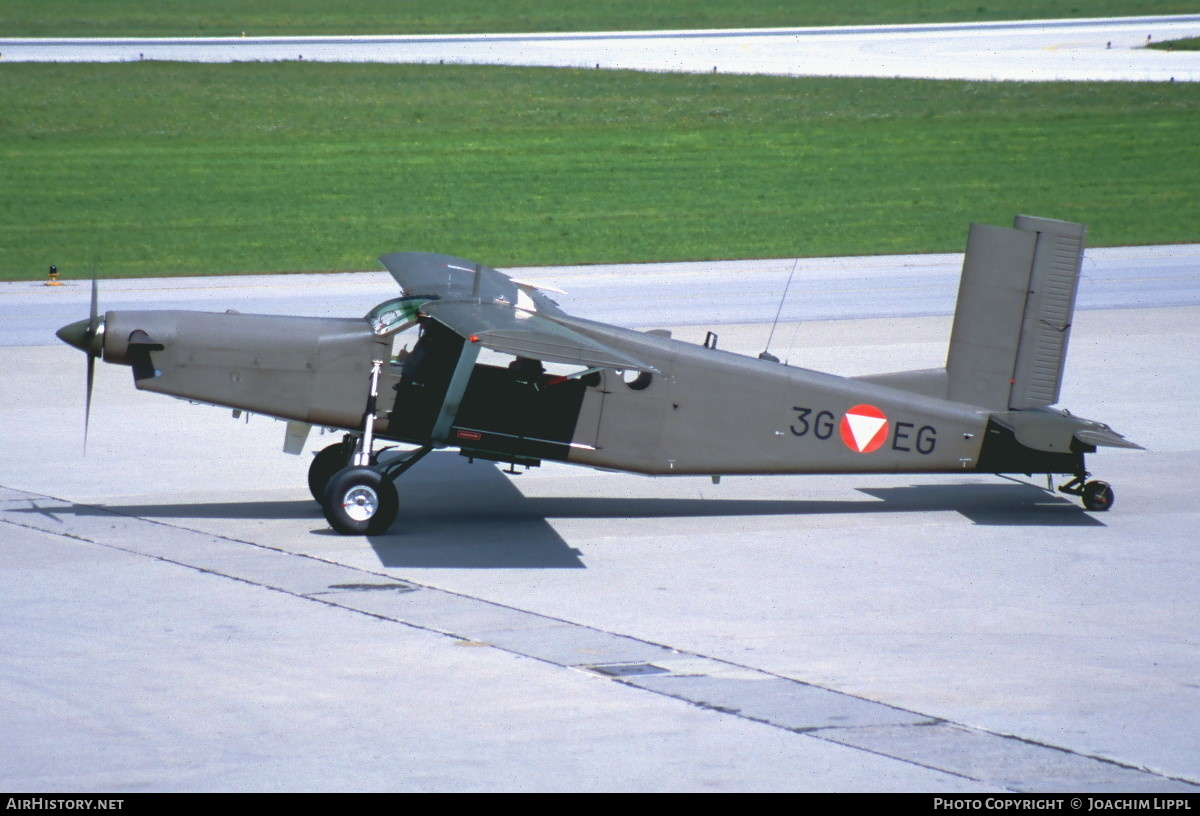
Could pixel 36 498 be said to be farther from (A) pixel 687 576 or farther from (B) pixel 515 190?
(B) pixel 515 190

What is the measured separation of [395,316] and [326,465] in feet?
5.76

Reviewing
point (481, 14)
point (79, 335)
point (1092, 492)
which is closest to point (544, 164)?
point (1092, 492)

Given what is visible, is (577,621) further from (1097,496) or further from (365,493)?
(1097,496)

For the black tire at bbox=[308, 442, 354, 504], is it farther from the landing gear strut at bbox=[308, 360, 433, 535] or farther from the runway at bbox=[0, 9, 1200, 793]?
the landing gear strut at bbox=[308, 360, 433, 535]

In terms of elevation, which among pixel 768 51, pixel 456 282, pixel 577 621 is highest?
pixel 768 51

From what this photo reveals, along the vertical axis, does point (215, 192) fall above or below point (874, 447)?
above

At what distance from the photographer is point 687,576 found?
493 inches

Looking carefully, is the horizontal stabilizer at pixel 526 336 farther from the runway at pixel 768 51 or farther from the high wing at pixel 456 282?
the runway at pixel 768 51

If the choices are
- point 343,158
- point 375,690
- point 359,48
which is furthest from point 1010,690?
point 359,48

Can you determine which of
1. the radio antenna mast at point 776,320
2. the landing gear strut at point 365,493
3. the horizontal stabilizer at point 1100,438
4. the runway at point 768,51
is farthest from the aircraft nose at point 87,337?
the runway at point 768,51

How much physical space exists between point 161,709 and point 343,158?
A: 32113mm

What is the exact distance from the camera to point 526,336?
40.4 feet

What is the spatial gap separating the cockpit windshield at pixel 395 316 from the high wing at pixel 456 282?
0.29 meters

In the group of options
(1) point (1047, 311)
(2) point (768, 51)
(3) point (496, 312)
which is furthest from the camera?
(2) point (768, 51)
